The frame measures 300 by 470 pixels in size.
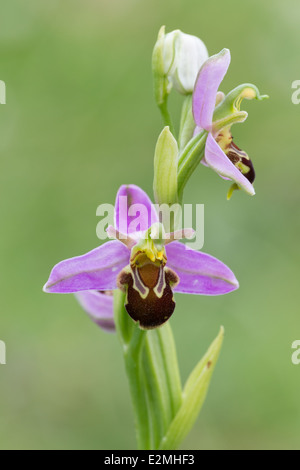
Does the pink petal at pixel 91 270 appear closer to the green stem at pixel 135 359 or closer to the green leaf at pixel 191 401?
the green stem at pixel 135 359

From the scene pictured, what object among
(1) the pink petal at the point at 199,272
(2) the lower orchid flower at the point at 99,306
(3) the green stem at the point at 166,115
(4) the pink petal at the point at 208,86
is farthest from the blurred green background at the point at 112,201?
(4) the pink petal at the point at 208,86

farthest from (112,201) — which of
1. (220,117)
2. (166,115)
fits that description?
(220,117)

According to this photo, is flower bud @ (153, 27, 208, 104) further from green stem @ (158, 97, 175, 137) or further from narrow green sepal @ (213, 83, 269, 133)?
narrow green sepal @ (213, 83, 269, 133)

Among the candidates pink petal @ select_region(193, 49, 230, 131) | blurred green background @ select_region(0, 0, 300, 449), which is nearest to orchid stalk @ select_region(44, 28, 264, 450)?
pink petal @ select_region(193, 49, 230, 131)

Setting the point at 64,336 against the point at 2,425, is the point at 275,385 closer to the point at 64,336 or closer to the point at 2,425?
the point at 64,336

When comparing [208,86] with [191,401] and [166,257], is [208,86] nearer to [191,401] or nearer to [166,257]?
[166,257]
